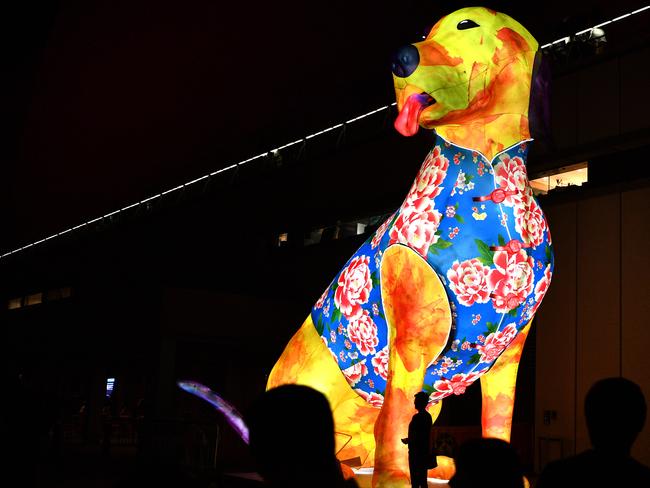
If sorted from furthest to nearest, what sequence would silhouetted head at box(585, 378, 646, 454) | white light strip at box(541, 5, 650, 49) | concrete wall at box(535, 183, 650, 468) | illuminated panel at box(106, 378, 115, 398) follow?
illuminated panel at box(106, 378, 115, 398) → concrete wall at box(535, 183, 650, 468) → white light strip at box(541, 5, 650, 49) → silhouetted head at box(585, 378, 646, 454)

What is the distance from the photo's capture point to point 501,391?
3.76m

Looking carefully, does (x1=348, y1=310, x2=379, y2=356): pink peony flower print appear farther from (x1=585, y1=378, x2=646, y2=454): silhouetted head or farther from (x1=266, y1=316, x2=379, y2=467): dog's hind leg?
(x1=585, y1=378, x2=646, y2=454): silhouetted head

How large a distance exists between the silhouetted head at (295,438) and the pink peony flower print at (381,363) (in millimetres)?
2271

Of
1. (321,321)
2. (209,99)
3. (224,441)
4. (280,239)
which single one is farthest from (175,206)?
(321,321)

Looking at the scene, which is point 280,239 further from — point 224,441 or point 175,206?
point 224,441

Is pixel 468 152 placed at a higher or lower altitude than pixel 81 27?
lower


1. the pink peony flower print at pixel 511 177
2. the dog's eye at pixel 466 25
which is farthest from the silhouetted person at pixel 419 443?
the dog's eye at pixel 466 25

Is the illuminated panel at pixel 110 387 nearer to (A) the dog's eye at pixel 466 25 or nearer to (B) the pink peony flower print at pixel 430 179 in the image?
(B) the pink peony flower print at pixel 430 179

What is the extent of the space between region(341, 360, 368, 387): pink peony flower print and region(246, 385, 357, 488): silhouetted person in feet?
7.76

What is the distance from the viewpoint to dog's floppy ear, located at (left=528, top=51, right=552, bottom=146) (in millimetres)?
3650

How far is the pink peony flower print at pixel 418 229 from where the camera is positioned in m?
3.53

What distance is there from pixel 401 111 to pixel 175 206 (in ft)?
28.6

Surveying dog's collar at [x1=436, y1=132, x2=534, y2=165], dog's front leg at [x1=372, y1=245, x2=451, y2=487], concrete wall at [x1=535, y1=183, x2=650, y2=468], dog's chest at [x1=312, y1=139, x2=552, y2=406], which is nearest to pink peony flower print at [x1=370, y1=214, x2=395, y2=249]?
dog's chest at [x1=312, y1=139, x2=552, y2=406]

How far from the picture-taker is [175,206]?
12031 mm
